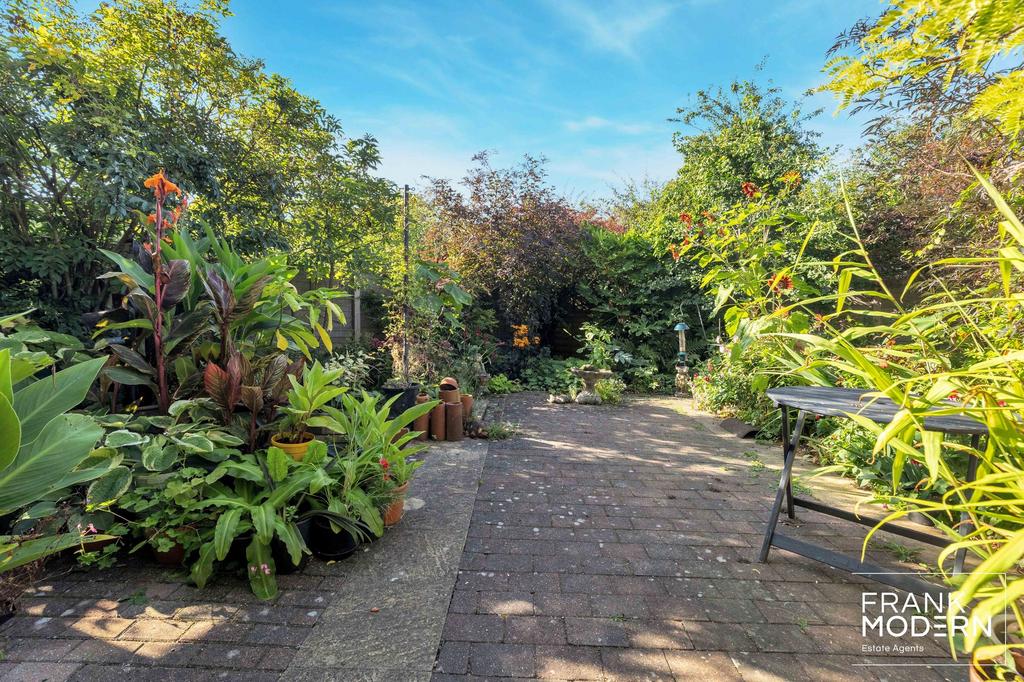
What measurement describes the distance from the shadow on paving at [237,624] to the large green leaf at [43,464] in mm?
807

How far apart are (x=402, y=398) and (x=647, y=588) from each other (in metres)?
2.52

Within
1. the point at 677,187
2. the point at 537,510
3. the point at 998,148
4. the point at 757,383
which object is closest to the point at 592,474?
the point at 537,510

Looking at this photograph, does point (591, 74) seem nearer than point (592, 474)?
No

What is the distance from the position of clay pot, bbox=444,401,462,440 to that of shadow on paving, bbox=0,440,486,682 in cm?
189

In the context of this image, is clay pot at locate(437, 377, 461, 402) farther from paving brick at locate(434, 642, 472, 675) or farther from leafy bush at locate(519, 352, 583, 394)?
paving brick at locate(434, 642, 472, 675)

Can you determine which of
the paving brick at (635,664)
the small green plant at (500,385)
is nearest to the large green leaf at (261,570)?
the paving brick at (635,664)

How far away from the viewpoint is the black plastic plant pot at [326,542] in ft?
6.53

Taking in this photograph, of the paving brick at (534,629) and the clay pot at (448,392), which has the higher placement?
the clay pot at (448,392)

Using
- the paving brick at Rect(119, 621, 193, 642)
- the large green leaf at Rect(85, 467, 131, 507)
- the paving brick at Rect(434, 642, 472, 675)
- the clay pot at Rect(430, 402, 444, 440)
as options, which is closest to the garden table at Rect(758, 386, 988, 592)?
the paving brick at Rect(434, 642, 472, 675)

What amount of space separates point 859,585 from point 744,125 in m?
7.06

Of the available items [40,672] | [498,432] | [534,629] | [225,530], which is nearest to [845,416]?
[534,629]

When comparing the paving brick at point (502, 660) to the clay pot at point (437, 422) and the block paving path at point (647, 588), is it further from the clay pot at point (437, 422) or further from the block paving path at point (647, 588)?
the clay pot at point (437, 422)

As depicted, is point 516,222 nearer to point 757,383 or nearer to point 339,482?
point 757,383

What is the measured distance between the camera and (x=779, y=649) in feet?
4.78
